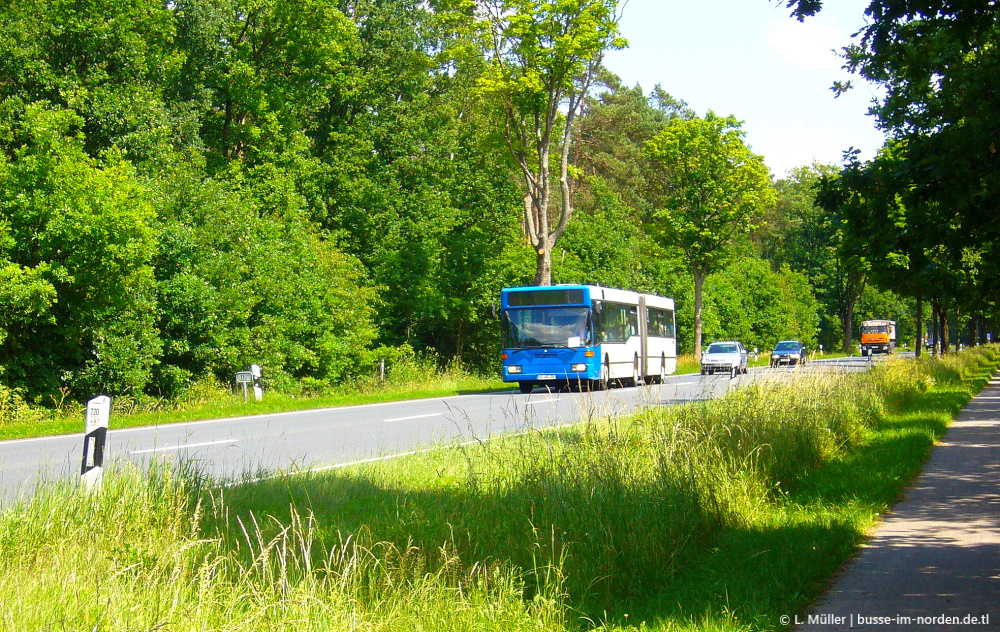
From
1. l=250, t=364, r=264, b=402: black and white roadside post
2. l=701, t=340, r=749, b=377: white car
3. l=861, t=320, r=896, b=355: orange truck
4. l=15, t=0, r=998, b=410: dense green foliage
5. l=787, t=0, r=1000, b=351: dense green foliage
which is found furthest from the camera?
l=861, t=320, r=896, b=355: orange truck

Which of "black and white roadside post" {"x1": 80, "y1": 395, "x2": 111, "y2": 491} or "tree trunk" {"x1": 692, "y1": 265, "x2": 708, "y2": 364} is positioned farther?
"tree trunk" {"x1": 692, "y1": 265, "x2": 708, "y2": 364}

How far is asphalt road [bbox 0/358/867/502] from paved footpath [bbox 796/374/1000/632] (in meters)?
2.85

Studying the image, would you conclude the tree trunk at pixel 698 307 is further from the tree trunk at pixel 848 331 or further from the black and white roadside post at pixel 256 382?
the tree trunk at pixel 848 331

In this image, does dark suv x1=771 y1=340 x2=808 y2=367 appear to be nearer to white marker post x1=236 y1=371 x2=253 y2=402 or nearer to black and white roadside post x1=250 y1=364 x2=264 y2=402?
black and white roadside post x1=250 y1=364 x2=264 y2=402

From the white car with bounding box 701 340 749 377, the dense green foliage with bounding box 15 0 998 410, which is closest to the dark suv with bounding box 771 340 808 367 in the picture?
the dense green foliage with bounding box 15 0 998 410

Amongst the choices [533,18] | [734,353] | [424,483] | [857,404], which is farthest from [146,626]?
[734,353]

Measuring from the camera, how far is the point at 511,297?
2919 centimetres

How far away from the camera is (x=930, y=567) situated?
6.74 m

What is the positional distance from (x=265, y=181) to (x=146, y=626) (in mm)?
32768

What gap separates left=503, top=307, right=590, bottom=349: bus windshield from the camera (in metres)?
29.0

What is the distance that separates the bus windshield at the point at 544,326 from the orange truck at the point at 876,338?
58.0 metres

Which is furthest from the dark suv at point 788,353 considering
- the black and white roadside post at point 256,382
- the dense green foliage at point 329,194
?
the black and white roadside post at point 256,382

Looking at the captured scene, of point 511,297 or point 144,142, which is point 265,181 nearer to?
point 144,142

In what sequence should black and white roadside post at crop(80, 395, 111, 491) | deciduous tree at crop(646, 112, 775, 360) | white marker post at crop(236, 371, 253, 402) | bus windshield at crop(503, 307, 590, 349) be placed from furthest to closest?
deciduous tree at crop(646, 112, 775, 360)
bus windshield at crop(503, 307, 590, 349)
white marker post at crop(236, 371, 253, 402)
black and white roadside post at crop(80, 395, 111, 491)
